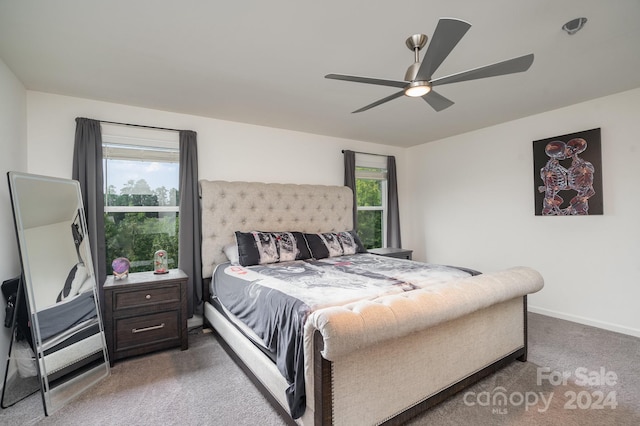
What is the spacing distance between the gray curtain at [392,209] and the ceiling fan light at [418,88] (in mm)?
2996

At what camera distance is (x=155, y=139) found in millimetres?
3189

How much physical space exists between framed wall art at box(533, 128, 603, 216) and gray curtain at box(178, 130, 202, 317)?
155 inches

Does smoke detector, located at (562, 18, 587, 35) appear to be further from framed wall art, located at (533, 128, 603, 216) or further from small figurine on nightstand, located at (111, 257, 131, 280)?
small figurine on nightstand, located at (111, 257, 131, 280)

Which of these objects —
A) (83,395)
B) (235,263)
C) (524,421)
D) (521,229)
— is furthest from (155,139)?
(521,229)

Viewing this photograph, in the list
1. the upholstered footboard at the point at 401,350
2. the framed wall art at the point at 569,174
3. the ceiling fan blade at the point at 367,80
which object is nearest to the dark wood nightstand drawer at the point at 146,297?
the upholstered footboard at the point at 401,350

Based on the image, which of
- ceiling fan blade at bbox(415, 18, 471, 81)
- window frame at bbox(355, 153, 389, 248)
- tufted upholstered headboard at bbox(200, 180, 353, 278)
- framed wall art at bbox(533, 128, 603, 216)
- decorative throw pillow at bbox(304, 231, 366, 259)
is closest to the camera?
ceiling fan blade at bbox(415, 18, 471, 81)

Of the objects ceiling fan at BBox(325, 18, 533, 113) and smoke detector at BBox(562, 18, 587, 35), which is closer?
ceiling fan at BBox(325, 18, 533, 113)

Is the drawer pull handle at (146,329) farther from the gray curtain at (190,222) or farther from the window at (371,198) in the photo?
the window at (371,198)

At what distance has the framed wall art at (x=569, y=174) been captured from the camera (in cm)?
312

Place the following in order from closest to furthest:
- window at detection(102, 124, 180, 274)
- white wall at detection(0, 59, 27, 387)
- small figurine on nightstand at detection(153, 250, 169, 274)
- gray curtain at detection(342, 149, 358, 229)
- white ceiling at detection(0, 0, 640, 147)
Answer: white ceiling at detection(0, 0, 640, 147) → white wall at detection(0, 59, 27, 387) → small figurine on nightstand at detection(153, 250, 169, 274) → window at detection(102, 124, 180, 274) → gray curtain at detection(342, 149, 358, 229)

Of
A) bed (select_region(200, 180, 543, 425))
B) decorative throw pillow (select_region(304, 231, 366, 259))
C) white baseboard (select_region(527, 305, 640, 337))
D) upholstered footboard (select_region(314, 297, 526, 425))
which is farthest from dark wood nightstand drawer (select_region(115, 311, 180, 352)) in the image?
white baseboard (select_region(527, 305, 640, 337))

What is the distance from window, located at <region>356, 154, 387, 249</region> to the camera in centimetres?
475

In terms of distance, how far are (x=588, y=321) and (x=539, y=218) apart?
1192mm

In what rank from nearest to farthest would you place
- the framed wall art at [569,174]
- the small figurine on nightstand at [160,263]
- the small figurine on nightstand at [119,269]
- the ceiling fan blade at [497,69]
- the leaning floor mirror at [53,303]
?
the ceiling fan blade at [497,69] → the leaning floor mirror at [53,303] → the small figurine on nightstand at [119,269] → the small figurine on nightstand at [160,263] → the framed wall art at [569,174]
